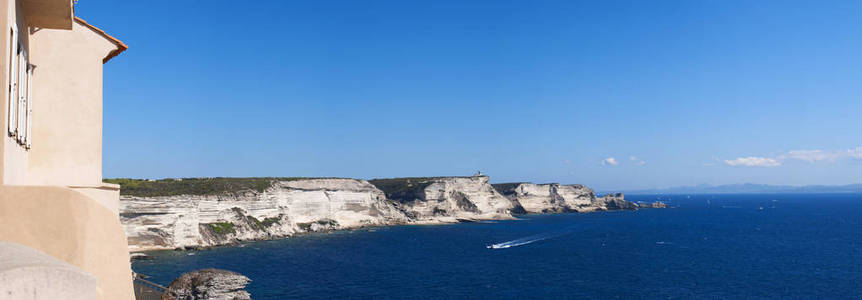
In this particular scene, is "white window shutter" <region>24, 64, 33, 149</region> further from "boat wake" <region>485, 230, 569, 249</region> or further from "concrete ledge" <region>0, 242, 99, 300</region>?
"boat wake" <region>485, 230, 569, 249</region>

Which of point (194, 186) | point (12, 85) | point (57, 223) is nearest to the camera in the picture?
point (57, 223)

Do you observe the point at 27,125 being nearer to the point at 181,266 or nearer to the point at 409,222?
the point at 181,266

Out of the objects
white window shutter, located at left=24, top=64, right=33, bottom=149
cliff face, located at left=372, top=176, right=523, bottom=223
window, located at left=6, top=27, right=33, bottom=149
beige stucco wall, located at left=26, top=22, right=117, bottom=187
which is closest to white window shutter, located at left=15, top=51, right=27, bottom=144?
window, located at left=6, top=27, right=33, bottom=149

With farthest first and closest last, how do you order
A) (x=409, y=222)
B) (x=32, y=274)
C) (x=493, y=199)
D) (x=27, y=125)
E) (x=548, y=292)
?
(x=493, y=199) → (x=409, y=222) → (x=548, y=292) → (x=27, y=125) → (x=32, y=274)

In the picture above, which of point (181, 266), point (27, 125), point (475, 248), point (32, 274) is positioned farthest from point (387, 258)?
point (32, 274)

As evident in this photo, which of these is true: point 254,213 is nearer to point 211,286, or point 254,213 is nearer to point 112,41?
point 211,286

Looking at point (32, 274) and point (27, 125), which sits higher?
point (27, 125)

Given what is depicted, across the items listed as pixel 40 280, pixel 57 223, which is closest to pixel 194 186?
pixel 57 223
